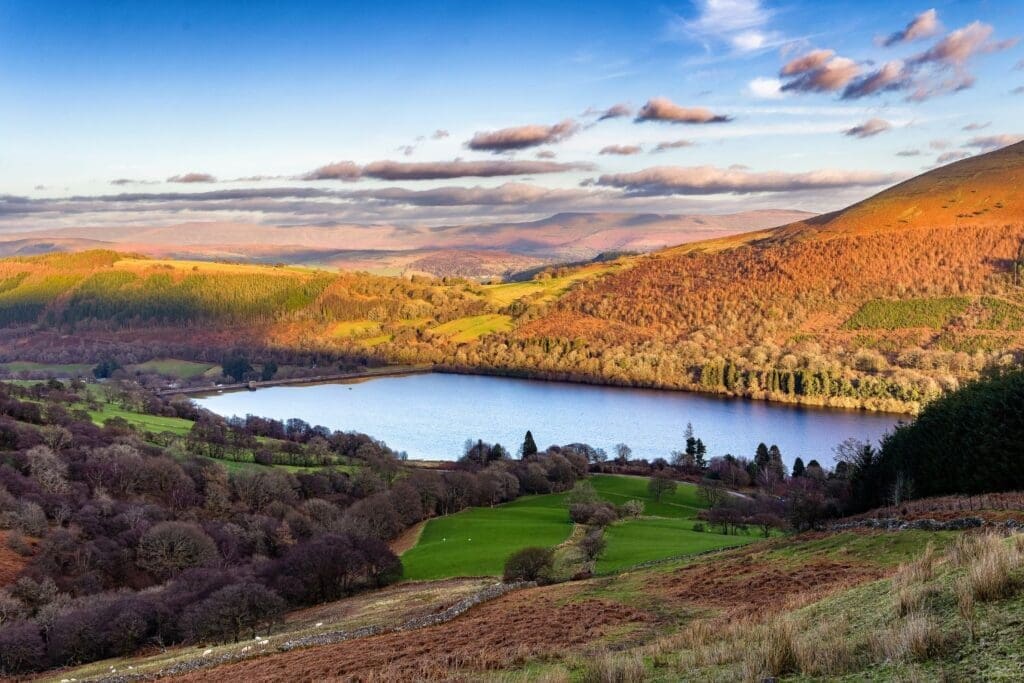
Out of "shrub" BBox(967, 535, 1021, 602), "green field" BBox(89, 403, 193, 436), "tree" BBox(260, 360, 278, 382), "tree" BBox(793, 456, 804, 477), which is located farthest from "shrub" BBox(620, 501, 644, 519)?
"tree" BBox(260, 360, 278, 382)

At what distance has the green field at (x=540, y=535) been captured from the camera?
3656 centimetres

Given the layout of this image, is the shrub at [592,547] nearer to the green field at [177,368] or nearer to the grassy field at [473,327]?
the grassy field at [473,327]

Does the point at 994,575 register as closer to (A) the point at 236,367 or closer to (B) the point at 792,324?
(B) the point at 792,324

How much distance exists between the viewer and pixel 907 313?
139 m

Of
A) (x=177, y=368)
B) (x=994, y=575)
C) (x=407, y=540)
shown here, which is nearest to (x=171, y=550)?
(x=407, y=540)

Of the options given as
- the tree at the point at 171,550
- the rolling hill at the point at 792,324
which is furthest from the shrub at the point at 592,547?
the rolling hill at the point at 792,324

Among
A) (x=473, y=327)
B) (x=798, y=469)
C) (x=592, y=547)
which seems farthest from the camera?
(x=473, y=327)

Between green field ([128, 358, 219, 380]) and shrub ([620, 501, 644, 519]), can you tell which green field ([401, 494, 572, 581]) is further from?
green field ([128, 358, 219, 380])

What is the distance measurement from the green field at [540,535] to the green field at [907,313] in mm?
92239

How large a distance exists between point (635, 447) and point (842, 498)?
5214cm

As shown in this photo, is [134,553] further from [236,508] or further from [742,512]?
[742,512]

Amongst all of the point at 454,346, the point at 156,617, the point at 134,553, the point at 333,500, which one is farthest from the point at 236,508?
the point at 454,346

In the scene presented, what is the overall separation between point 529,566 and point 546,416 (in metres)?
83.2

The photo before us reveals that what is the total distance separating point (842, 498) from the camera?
38.2 metres
